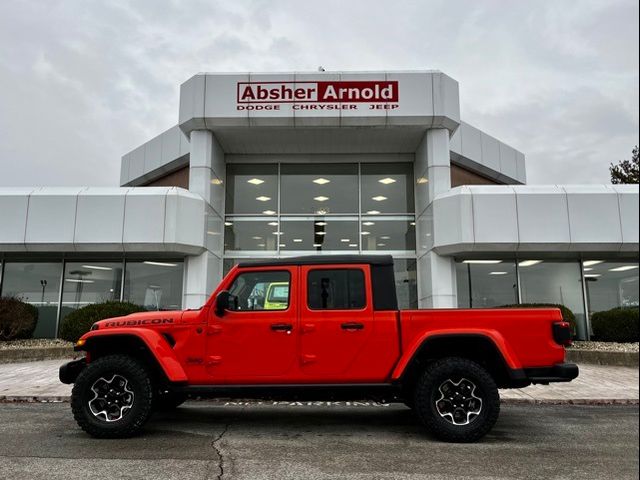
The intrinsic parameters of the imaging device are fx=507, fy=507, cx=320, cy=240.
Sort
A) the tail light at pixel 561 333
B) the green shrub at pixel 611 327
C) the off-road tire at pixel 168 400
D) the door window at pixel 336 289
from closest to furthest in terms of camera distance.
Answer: the tail light at pixel 561 333
the door window at pixel 336 289
the off-road tire at pixel 168 400
the green shrub at pixel 611 327

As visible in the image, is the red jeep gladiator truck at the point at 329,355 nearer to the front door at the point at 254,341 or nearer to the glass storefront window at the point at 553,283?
the front door at the point at 254,341

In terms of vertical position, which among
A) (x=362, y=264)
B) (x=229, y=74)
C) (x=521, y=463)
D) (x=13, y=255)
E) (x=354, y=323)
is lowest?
(x=521, y=463)

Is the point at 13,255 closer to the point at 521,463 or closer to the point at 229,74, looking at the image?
the point at 229,74

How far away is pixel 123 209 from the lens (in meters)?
14.6

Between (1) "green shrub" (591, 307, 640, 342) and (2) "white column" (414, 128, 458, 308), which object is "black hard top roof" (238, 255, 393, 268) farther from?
(1) "green shrub" (591, 307, 640, 342)

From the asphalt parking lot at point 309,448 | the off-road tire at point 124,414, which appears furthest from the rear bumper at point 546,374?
the off-road tire at point 124,414

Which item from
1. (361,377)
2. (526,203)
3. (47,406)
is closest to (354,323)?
(361,377)

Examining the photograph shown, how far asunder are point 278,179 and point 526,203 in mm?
7946

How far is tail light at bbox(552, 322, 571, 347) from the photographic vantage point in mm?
5461

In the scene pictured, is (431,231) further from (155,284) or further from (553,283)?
(155,284)

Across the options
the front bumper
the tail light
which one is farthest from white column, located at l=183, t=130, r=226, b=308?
the tail light

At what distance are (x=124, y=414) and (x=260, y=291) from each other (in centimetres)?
201

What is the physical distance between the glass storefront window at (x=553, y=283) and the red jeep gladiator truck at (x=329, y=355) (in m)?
10.5

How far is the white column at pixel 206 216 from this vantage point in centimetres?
1474
